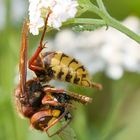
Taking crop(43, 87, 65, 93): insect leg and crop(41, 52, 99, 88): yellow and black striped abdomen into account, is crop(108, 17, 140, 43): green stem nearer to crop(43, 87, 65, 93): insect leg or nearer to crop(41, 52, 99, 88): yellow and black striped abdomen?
crop(41, 52, 99, 88): yellow and black striped abdomen

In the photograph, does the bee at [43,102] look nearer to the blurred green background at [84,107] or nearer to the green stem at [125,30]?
the green stem at [125,30]

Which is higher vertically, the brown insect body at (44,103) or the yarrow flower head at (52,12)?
the yarrow flower head at (52,12)

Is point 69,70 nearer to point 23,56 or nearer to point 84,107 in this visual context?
point 23,56

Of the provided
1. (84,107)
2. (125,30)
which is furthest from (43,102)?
(84,107)

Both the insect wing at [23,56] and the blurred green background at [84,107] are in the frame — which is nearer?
the insect wing at [23,56]

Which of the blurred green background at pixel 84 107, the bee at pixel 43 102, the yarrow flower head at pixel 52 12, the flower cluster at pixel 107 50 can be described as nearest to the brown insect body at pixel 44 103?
the bee at pixel 43 102

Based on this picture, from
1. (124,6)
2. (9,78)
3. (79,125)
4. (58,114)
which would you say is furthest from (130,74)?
(58,114)

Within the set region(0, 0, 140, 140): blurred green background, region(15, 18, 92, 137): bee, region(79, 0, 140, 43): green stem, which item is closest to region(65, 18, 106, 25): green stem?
region(79, 0, 140, 43): green stem
